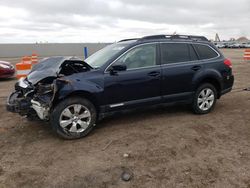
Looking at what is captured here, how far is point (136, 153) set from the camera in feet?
12.3

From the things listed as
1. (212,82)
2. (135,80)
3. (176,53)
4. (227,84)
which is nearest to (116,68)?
(135,80)

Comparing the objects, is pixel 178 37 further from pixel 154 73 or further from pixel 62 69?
pixel 62 69

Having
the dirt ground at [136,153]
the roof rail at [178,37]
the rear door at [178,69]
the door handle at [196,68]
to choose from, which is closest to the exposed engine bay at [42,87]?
the dirt ground at [136,153]

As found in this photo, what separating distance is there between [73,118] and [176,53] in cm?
260

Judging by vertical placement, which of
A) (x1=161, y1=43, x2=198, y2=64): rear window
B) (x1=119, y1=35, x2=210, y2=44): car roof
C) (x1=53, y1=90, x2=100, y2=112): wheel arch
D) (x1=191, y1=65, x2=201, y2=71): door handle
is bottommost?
(x1=53, y1=90, x2=100, y2=112): wheel arch

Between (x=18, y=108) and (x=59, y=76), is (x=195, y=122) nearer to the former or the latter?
(x=59, y=76)

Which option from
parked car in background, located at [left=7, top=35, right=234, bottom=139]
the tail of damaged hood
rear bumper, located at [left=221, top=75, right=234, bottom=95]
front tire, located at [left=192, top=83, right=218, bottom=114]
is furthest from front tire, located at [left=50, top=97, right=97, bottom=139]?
rear bumper, located at [left=221, top=75, right=234, bottom=95]

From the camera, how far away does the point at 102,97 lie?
4453 mm

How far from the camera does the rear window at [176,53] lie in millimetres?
5113

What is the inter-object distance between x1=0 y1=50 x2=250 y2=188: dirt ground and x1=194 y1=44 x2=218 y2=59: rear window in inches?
53.2

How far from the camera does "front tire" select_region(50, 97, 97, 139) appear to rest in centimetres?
414

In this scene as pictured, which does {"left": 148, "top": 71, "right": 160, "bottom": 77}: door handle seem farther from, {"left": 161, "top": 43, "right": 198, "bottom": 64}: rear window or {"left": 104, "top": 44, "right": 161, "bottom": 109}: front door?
{"left": 161, "top": 43, "right": 198, "bottom": 64}: rear window

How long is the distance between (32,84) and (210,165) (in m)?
3.32

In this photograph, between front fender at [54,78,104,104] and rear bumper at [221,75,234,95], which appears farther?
rear bumper at [221,75,234,95]
